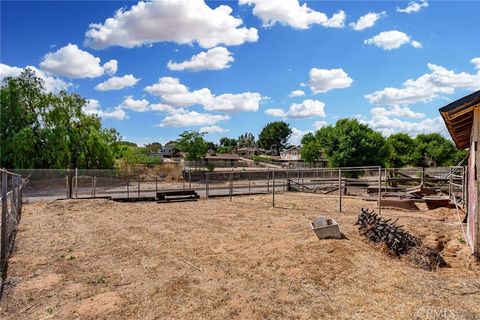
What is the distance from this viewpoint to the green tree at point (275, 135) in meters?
127

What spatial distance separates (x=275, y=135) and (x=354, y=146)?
82.8 meters

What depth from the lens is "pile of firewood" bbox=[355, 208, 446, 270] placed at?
23.7 ft

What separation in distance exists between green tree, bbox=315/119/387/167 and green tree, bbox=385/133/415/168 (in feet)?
48.0

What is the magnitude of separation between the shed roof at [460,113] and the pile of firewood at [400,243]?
107 inches

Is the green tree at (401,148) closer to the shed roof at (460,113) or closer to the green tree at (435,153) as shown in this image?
the green tree at (435,153)

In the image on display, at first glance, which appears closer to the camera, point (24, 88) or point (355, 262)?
point (355, 262)

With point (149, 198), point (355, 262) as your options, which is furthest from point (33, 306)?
point (149, 198)

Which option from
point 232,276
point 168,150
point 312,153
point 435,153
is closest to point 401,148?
point 435,153

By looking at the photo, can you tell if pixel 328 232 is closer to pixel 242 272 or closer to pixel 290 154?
pixel 242 272

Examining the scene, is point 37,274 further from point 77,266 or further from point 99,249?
point 99,249

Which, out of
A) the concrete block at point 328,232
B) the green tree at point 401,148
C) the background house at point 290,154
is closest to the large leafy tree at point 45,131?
the concrete block at point 328,232

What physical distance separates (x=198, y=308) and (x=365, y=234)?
5096mm

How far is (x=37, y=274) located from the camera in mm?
6965

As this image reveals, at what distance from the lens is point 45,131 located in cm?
3419
